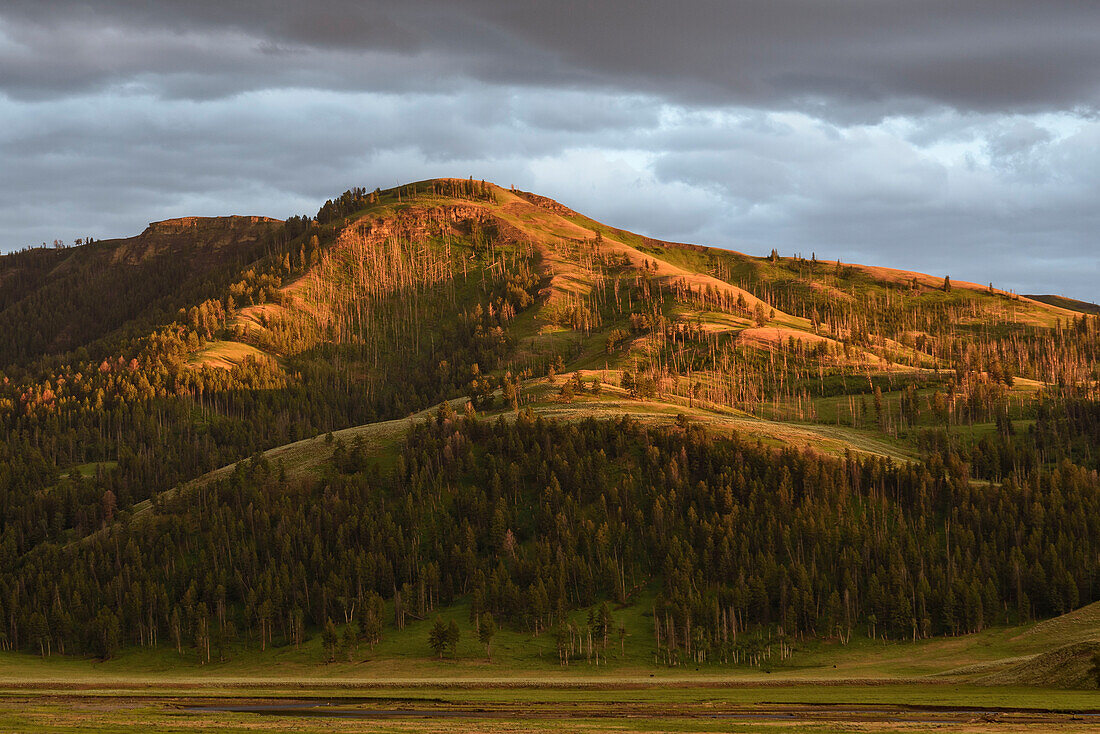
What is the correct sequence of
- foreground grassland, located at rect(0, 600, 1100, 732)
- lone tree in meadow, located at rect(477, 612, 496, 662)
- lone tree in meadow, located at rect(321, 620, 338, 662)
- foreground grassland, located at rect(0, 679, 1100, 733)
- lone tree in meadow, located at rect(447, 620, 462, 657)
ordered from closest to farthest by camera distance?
1. foreground grassland, located at rect(0, 679, 1100, 733)
2. foreground grassland, located at rect(0, 600, 1100, 732)
3. lone tree in meadow, located at rect(477, 612, 496, 662)
4. lone tree in meadow, located at rect(447, 620, 462, 657)
5. lone tree in meadow, located at rect(321, 620, 338, 662)

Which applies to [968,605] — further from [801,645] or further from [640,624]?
[640,624]

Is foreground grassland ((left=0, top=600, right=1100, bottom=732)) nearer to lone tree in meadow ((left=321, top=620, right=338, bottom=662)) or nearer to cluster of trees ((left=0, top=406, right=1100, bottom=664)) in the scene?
lone tree in meadow ((left=321, top=620, right=338, bottom=662))

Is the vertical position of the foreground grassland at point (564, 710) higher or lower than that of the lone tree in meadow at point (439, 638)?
higher

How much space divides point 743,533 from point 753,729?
120132mm

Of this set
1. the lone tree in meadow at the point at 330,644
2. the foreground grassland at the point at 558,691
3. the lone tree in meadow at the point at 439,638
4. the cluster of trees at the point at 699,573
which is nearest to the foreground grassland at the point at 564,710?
the foreground grassland at the point at 558,691

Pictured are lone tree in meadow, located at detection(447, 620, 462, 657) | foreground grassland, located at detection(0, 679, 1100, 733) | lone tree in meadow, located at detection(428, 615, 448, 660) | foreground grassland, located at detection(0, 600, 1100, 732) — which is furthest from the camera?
lone tree in meadow, located at detection(428, 615, 448, 660)

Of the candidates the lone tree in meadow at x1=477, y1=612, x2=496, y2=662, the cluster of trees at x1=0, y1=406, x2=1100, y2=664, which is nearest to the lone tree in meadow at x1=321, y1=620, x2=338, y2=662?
the cluster of trees at x1=0, y1=406, x2=1100, y2=664

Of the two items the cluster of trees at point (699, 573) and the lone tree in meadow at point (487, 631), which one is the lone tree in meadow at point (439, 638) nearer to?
the lone tree in meadow at point (487, 631)

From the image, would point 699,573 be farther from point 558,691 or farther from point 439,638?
point 558,691

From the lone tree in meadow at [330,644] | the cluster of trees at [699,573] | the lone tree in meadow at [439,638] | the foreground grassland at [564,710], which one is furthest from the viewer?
the lone tree in meadow at [330,644]

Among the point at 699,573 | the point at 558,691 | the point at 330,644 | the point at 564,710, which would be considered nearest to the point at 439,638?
the point at 330,644

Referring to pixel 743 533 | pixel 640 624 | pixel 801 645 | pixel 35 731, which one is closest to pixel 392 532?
pixel 640 624

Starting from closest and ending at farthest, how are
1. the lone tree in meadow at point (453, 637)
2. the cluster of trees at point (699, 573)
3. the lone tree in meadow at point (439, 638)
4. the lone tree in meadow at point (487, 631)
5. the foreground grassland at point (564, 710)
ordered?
the foreground grassland at point (564, 710) → the lone tree in meadow at point (487, 631) → the lone tree in meadow at point (453, 637) → the lone tree in meadow at point (439, 638) → the cluster of trees at point (699, 573)

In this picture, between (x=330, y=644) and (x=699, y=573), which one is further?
(x=699, y=573)
